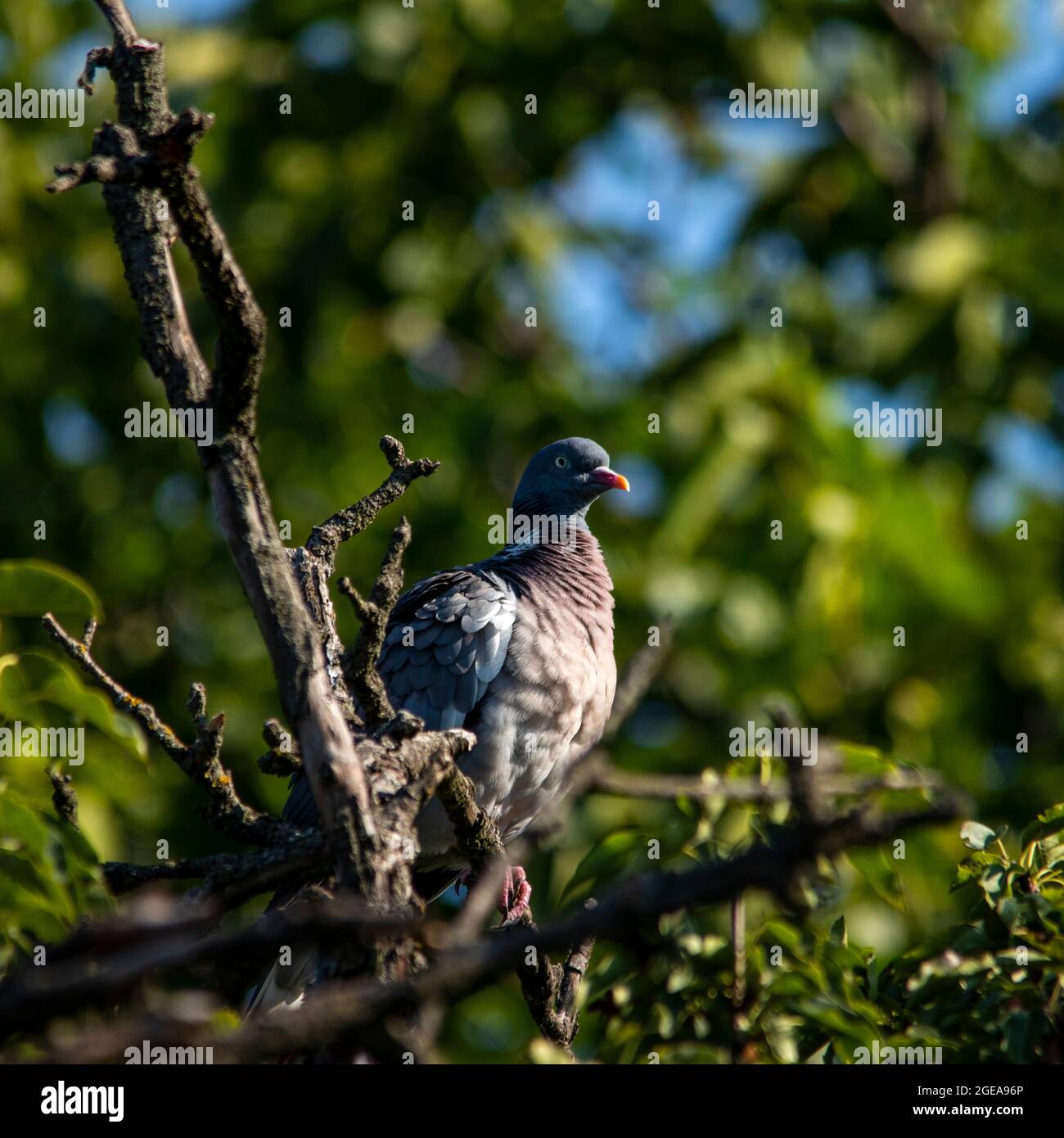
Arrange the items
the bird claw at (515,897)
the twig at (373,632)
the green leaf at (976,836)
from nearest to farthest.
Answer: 1. the twig at (373,632)
2. the green leaf at (976,836)
3. the bird claw at (515,897)

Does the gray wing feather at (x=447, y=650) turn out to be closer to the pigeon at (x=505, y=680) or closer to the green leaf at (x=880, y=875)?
the pigeon at (x=505, y=680)

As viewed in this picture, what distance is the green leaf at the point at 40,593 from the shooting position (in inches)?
128

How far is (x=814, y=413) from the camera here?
6.30 m

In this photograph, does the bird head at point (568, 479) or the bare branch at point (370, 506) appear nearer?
the bare branch at point (370, 506)

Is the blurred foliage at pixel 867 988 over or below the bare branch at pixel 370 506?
below

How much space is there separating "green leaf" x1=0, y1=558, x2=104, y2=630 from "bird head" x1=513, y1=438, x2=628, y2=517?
2.49 m

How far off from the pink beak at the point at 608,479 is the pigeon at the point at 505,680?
46cm

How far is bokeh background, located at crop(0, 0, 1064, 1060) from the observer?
6625mm

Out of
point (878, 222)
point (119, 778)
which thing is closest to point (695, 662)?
point (878, 222)

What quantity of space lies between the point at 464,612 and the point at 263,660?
14.6ft

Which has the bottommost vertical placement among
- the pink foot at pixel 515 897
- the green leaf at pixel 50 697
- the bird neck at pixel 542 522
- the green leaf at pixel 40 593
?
→ the pink foot at pixel 515 897

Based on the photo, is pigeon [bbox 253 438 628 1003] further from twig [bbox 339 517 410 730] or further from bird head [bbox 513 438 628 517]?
twig [bbox 339 517 410 730]

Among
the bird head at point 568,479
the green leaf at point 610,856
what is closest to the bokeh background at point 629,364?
the bird head at point 568,479

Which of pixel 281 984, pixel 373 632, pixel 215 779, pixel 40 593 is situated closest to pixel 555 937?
pixel 373 632
